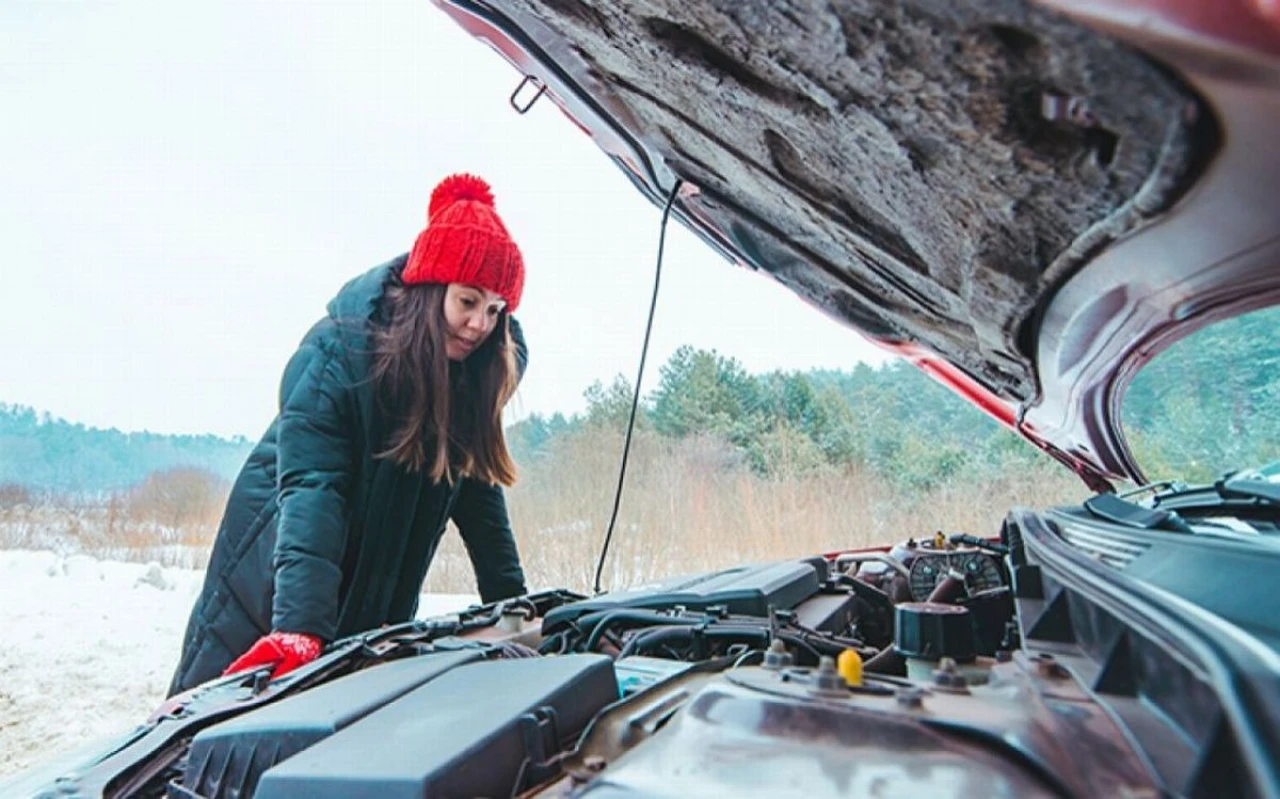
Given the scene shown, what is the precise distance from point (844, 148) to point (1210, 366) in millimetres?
634

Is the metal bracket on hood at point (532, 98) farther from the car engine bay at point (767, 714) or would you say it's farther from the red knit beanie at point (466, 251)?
the car engine bay at point (767, 714)

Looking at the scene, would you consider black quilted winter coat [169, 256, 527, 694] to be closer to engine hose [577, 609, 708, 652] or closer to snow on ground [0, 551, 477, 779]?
engine hose [577, 609, 708, 652]

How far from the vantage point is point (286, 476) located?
173 centimetres

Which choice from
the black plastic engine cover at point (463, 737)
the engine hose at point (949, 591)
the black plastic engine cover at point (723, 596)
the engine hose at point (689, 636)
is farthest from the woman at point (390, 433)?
the engine hose at point (949, 591)

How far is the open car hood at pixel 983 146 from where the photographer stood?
1.75ft

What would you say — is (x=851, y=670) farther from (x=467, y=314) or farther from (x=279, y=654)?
(x=467, y=314)

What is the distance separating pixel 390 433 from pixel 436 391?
0.15m

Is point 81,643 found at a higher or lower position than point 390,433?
lower

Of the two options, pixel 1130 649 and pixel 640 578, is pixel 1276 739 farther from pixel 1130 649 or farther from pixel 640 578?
pixel 640 578

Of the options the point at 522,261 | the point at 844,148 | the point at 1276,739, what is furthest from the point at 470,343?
the point at 1276,739

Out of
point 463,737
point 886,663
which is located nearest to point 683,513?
point 886,663

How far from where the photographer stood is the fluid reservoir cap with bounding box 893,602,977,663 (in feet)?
2.57

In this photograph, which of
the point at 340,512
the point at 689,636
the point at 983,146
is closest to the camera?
the point at 983,146

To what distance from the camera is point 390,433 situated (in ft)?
6.31
